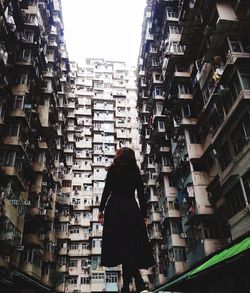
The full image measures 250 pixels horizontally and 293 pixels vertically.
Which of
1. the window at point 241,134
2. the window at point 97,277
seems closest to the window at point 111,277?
the window at point 97,277

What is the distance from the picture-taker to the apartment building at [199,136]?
→ 1830cm

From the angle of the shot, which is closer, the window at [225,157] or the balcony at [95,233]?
the window at [225,157]

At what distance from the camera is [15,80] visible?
28.7 meters

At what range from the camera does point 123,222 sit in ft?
16.2

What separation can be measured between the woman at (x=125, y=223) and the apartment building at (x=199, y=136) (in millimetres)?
7590

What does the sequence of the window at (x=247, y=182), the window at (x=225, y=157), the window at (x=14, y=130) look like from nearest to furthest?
the window at (x=247, y=182)
the window at (x=225, y=157)
the window at (x=14, y=130)

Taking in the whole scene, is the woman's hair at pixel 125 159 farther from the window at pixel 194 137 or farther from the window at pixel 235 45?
the window at pixel 194 137

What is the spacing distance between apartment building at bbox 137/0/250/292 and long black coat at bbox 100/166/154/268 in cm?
757

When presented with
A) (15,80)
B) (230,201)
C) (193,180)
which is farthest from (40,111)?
(230,201)

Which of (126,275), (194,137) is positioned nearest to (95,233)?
(194,137)

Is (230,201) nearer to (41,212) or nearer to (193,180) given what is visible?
(193,180)

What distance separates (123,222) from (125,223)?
1.4 inches

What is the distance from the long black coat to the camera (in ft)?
15.6

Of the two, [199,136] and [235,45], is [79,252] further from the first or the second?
[235,45]
